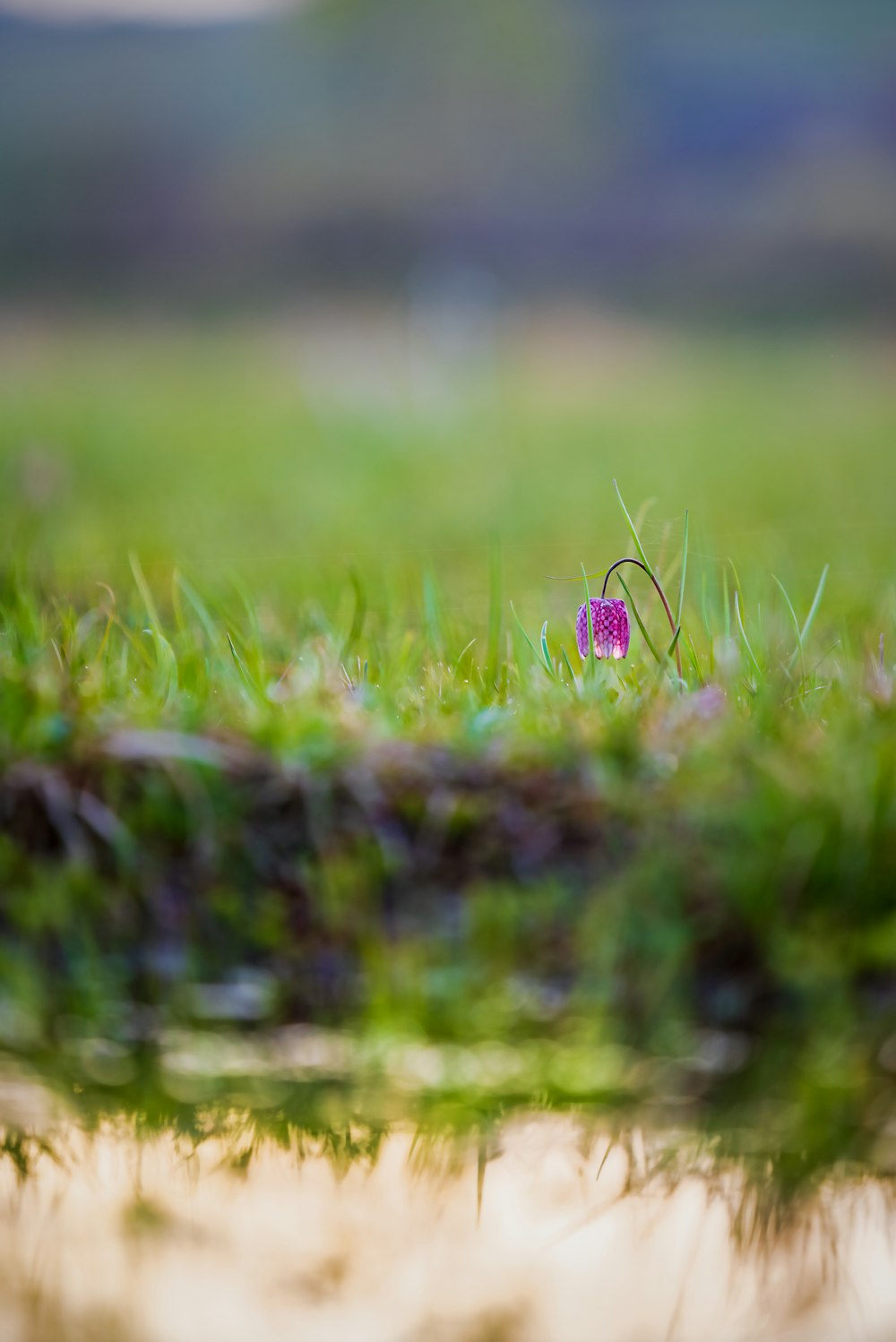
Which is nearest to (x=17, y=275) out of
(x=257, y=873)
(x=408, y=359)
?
(x=408, y=359)

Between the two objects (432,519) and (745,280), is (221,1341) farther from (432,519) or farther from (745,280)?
(745,280)

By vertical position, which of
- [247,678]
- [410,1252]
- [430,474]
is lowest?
[410,1252]

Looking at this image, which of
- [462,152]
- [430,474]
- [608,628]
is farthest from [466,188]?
[608,628]

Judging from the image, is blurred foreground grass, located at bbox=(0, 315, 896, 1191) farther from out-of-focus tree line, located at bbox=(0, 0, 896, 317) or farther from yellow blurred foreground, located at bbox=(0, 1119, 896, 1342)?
out-of-focus tree line, located at bbox=(0, 0, 896, 317)

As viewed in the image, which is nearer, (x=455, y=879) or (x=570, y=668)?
(x=455, y=879)

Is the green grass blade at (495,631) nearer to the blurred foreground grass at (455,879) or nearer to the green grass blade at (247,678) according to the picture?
the blurred foreground grass at (455,879)

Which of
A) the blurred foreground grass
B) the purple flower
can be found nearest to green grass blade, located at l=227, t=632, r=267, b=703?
the blurred foreground grass

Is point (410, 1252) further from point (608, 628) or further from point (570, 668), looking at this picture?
point (608, 628)

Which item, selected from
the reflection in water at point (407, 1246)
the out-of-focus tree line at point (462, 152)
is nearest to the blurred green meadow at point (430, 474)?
the reflection in water at point (407, 1246)
